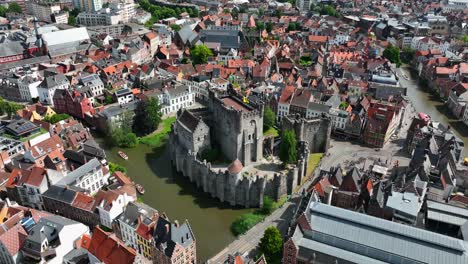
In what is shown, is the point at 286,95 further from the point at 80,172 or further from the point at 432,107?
the point at 80,172

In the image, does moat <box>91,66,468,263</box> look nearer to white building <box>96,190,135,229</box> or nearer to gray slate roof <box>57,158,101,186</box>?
white building <box>96,190,135,229</box>

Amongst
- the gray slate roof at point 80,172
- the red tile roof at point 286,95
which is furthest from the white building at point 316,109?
the gray slate roof at point 80,172

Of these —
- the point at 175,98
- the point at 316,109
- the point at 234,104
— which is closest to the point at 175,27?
the point at 175,98

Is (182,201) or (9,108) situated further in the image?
(9,108)

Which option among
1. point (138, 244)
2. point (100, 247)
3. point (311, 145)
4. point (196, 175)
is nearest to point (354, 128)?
point (311, 145)

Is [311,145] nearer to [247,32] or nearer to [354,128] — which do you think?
[354,128]
